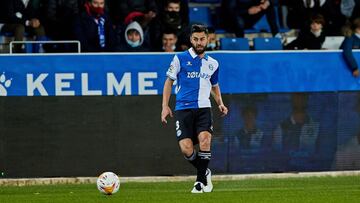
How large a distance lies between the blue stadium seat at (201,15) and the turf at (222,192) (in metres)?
5.65

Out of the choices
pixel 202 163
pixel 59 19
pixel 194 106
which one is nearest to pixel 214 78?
pixel 194 106

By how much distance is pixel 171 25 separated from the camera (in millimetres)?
21750

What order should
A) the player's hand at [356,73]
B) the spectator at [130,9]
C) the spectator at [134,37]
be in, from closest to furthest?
the player's hand at [356,73]
the spectator at [134,37]
the spectator at [130,9]

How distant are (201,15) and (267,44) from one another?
8.95ft

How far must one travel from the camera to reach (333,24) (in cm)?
2405

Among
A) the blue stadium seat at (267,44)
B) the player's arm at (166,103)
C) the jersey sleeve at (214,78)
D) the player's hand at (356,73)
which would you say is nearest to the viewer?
the player's arm at (166,103)

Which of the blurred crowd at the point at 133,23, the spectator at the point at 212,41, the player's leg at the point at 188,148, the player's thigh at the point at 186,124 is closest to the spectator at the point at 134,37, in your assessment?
the blurred crowd at the point at 133,23

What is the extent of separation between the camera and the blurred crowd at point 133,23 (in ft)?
68.1

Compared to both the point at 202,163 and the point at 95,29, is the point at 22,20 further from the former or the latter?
the point at 202,163

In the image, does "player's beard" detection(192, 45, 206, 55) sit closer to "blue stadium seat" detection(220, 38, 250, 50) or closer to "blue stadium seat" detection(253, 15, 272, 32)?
"blue stadium seat" detection(220, 38, 250, 50)

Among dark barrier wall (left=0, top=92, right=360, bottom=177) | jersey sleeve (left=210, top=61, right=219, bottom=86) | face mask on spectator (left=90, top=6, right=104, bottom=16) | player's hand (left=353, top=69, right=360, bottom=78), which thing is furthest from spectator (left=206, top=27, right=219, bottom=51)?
jersey sleeve (left=210, top=61, right=219, bottom=86)

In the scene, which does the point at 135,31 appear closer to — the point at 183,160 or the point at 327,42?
the point at 183,160

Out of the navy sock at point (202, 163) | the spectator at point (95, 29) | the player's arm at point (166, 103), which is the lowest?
the navy sock at point (202, 163)

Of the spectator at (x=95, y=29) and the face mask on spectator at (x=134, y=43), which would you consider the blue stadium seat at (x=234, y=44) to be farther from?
the spectator at (x=95, y=29)
